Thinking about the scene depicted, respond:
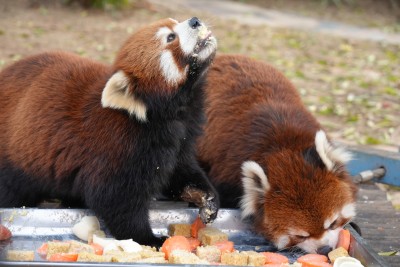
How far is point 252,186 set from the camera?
13.1 feet

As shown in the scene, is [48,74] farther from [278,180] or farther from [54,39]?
[54,39]

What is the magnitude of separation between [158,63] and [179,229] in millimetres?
948

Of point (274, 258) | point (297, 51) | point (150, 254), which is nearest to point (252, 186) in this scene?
point (274, 258)

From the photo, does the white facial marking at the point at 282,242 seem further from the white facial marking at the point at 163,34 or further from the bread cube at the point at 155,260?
the white facial marking at the point at 163,34

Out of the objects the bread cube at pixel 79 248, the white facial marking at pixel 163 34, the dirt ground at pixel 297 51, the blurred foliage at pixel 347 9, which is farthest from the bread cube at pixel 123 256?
the blurred foliage at pixel 347 9

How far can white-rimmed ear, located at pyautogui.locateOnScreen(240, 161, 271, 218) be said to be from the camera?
155 inches

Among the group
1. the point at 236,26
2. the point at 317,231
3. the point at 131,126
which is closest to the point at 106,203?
the point at 131,126

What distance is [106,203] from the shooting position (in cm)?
372

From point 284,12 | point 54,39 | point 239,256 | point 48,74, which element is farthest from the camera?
A: point 284,12

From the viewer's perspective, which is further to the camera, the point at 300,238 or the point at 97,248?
the point at 300,238

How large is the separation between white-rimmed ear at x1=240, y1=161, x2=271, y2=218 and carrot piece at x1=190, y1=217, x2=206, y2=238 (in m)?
0.28

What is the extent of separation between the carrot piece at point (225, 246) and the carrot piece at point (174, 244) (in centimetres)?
16

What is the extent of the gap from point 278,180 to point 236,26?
9040 mm

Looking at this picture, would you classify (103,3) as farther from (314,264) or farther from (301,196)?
(314,264)
